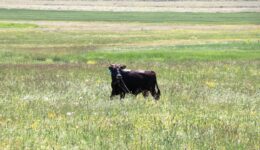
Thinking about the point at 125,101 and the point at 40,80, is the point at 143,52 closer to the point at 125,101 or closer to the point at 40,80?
the point at 40,80

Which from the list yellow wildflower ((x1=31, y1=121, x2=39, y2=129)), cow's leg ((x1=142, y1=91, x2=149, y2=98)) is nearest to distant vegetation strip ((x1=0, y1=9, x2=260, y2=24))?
cow's leg ((x1=142, y1=91, x2=149, y2=98))

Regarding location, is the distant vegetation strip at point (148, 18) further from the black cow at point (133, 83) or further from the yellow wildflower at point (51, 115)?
the yellow wildflower at point (51, 115)

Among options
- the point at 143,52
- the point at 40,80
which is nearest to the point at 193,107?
the point at 40,80

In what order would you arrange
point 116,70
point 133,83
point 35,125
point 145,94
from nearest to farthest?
point 35,125, point 116,70, point 133,83, point 145,94

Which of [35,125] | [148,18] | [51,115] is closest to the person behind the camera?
[35,125]

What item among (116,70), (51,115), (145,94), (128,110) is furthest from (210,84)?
(51,115)

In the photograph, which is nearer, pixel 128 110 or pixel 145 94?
pixel 128 110

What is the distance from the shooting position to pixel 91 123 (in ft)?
49.5

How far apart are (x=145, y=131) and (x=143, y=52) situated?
28423mm

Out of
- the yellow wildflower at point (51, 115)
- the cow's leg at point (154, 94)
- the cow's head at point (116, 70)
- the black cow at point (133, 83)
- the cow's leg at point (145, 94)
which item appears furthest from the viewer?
the cow's leg at point (145, 94)

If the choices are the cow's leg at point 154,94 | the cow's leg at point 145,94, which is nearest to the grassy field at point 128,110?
the cow's leg at point 145,94

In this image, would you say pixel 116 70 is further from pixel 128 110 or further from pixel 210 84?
pixel 210 84

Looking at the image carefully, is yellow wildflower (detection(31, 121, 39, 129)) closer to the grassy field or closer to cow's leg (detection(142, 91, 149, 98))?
the grassy field

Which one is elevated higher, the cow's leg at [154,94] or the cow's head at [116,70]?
the cow's head at [116,70]
